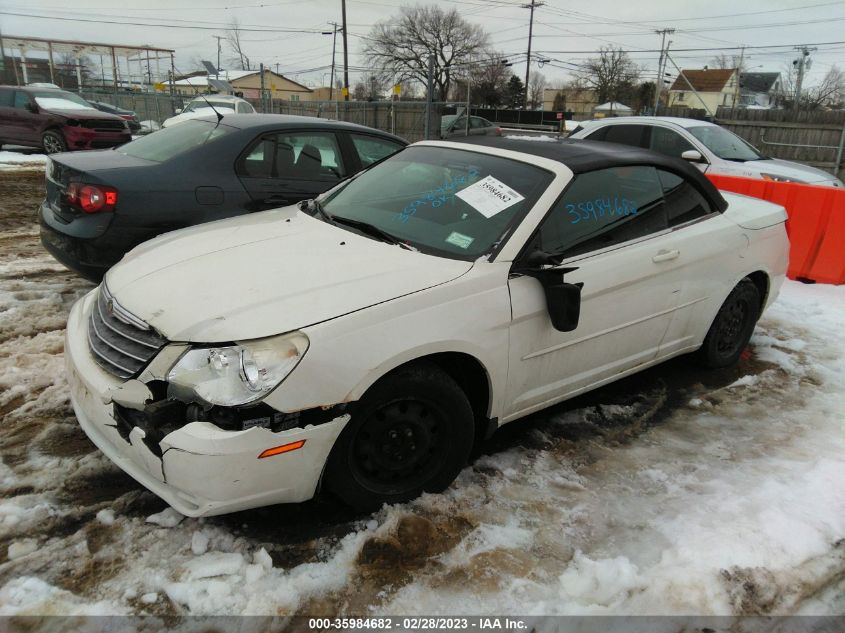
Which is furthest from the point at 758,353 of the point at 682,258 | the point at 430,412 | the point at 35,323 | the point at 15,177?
the point at 15,177

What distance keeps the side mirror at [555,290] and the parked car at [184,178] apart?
2.91 metres

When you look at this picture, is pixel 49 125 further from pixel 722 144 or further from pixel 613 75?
pixel 613 75

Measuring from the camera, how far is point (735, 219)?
4160 mm

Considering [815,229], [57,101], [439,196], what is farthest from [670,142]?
[57,101]

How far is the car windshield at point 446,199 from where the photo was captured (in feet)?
10.1

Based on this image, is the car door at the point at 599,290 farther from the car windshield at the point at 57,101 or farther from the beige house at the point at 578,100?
the beige house at the point at 578,100

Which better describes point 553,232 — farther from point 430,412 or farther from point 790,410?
point 790,410

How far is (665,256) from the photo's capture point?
11.8ft

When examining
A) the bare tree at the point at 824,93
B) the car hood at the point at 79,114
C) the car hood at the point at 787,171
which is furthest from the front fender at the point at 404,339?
the bare tree at the point at 824,93

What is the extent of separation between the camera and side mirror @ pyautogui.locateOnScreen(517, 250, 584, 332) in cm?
293

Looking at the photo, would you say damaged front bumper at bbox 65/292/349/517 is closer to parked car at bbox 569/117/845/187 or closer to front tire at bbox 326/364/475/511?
front tire at bbox 326/364/475/511

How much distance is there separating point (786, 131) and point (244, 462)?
1882cm

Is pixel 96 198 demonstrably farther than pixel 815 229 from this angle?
No

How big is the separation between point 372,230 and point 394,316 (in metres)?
0.89
